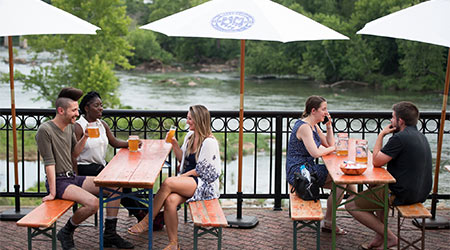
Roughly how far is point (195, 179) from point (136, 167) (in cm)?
57

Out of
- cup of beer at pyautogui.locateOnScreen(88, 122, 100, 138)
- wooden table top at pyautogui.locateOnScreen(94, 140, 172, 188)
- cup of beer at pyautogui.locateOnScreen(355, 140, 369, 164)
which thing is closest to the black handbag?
cup of beer at pyautogui.locateOnScreen(355, 140, 369, 164)

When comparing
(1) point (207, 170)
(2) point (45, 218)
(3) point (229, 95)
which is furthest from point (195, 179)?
(3) point (229, 95)

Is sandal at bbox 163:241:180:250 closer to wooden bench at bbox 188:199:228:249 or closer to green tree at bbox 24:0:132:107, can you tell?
wooden bench at bbox 188:199:228:249

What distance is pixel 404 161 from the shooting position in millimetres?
4969

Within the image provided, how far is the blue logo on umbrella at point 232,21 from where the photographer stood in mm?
5207

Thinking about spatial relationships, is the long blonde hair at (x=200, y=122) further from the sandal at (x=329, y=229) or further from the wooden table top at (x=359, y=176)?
the sandal at (x=329, y=229)

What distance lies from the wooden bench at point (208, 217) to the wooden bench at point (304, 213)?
2.02 feet

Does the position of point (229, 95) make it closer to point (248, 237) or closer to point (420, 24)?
point (248, 237)

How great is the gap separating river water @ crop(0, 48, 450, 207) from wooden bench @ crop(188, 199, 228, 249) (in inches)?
1082

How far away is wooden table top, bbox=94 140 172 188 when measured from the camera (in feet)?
14.9

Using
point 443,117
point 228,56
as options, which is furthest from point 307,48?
point 443,117

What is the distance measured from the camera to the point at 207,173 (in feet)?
17.0

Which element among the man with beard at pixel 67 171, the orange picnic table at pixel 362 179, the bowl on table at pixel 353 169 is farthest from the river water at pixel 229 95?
the bowl on table at pixel 353 169

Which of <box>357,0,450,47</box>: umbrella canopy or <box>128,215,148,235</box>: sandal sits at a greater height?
<box>357,0,450,47</box>: umbrella canopy
